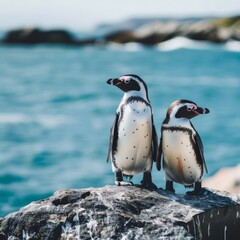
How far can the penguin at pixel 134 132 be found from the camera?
486 cm

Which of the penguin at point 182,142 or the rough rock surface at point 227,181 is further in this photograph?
the rough rock surface at point 227,181

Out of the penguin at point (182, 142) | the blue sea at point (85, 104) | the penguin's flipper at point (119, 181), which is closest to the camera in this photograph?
the penguin at point (182, 142)

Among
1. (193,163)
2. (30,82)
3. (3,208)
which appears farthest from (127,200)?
(30,82)

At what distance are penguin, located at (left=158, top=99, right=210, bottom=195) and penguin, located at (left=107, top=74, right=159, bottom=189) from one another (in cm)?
9

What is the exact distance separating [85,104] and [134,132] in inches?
623

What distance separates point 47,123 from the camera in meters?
18.9

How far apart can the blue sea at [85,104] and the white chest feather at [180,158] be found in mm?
6139

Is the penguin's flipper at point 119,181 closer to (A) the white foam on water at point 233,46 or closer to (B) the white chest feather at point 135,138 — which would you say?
(B) the white chest feather at point 135,138

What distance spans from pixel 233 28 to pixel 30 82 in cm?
1237

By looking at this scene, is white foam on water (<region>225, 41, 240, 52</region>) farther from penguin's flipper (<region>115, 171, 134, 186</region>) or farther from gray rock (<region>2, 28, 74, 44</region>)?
penguin's flipper (<region>115, 171, 134, 186</region>)

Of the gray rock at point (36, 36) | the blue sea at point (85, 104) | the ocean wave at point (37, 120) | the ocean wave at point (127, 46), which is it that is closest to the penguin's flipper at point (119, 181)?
the blue sea at point (85, 104)

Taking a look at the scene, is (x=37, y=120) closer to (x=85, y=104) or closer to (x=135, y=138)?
(x=85, y=104)

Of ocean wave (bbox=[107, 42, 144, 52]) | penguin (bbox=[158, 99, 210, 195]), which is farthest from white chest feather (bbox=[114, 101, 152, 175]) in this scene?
ocean wave (bbox=[107, 42, 144, 52])

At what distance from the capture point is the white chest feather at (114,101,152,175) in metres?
4.86
